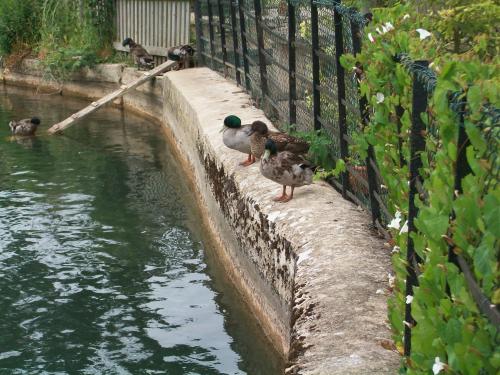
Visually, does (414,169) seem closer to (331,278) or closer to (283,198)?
(331,278)

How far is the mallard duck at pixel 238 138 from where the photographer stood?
9.09 meters

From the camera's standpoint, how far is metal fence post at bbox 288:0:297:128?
373 inches

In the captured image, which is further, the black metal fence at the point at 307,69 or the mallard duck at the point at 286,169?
the mallard duck at the point at 286,169

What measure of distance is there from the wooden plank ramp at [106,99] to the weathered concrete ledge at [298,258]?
4.62m

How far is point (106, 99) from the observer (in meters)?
17.1

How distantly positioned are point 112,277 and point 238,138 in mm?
1807

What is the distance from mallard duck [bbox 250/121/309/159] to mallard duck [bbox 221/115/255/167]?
0.23 m

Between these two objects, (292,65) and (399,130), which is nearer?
(399,130)

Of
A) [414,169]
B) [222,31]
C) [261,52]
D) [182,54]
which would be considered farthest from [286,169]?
[182,54]

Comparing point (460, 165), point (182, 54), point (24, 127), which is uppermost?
point (460, 165)

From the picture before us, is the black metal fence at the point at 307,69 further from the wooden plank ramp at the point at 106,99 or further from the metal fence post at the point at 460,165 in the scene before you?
the metal fence post at the point at 460,165

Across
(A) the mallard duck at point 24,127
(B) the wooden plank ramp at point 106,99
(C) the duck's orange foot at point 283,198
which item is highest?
(C) the duck's orange foot at point 283,198

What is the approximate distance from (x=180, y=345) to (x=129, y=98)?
12774 millimetres

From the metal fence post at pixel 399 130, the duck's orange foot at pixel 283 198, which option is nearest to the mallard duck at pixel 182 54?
the duck's orange foot at pixel 283 198
